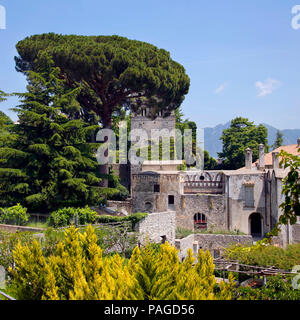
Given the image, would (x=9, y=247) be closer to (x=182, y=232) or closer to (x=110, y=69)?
(x=110, y=69)

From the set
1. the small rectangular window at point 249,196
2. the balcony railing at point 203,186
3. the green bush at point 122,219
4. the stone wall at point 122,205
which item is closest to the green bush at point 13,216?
the green bush at point 122,219

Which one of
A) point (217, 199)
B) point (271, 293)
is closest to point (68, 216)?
point (217, 199)

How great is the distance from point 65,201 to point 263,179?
16452 millimetres

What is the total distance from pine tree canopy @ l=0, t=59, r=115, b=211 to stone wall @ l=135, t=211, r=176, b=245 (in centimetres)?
391

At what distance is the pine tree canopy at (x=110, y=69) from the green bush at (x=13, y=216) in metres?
10.3

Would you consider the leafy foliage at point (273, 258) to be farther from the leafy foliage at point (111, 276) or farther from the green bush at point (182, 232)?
the leafy foliage at point (111, 276)

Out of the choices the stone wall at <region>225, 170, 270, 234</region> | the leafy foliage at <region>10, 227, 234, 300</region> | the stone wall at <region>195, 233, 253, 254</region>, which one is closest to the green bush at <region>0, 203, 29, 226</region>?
the leafy foliage at <region>10, 227, 234, 300</region>

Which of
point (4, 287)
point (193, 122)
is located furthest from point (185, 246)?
point (193, 122)

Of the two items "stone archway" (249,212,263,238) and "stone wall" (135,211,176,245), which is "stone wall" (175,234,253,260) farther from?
"stone archway" (249,212,263,238)

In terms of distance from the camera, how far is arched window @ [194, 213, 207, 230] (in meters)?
29.3

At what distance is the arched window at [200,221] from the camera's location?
29.3 m

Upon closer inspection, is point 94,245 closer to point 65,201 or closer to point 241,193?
point 65,201

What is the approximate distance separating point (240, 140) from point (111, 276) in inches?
1745

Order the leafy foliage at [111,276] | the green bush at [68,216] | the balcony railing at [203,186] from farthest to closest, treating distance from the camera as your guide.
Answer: the balcony railing at [203,186]
the green bush at [68,216]
the leafy foliage at [111,276]
